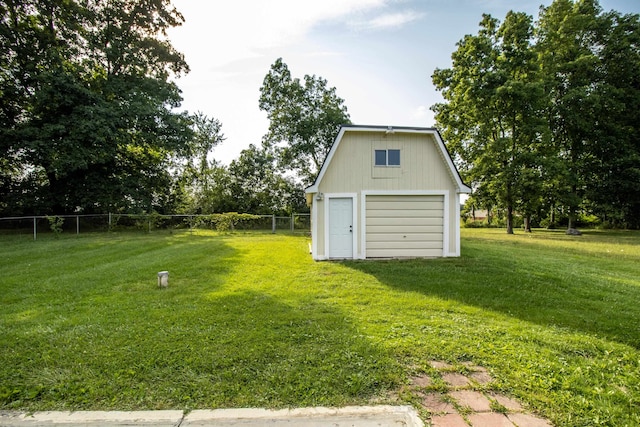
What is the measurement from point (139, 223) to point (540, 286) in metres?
20.2

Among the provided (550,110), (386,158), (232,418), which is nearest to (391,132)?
(386,158)

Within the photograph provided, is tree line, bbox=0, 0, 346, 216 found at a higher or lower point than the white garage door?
higher

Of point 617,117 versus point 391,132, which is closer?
point 391,132

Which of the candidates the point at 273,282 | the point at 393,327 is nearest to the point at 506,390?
the point at 393,327

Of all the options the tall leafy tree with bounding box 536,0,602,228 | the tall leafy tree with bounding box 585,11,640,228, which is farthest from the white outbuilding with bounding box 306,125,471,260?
the tall leafy tree with bounding box 585,11,640,228

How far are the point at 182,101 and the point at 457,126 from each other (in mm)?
20863

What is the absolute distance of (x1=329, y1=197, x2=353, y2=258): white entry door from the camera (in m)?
9.02

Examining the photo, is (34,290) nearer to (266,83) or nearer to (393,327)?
(393,327)

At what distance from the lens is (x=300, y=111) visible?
24125 mm

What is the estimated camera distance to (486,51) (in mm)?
19641

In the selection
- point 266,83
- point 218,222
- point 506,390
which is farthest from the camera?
point 266,83

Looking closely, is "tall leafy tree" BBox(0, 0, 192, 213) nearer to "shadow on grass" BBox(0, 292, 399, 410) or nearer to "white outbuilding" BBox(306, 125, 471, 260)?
"white outbuilding" BBox(306, 125, 471, 260)

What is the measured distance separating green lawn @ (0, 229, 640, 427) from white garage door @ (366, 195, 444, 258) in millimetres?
1935

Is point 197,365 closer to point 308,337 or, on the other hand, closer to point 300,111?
point 308,337
